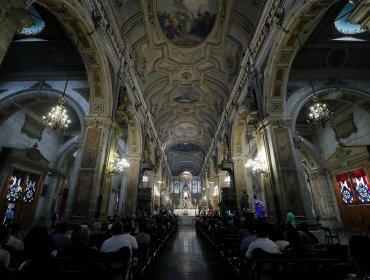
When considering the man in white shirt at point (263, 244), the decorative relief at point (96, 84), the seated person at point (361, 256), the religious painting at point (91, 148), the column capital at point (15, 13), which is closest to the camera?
the seated person at point (361, 256)

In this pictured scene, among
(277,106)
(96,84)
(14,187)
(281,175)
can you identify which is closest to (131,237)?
(281,175)

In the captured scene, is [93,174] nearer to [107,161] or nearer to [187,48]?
[107,161]

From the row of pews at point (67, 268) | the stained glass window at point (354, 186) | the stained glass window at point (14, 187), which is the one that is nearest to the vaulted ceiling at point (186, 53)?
the stained glass window at point (14, 187)

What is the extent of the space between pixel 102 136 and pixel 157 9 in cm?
717

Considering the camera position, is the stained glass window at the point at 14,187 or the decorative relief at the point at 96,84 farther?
the stained glass window at the point at 14,187

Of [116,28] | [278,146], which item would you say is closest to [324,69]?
[278,146]

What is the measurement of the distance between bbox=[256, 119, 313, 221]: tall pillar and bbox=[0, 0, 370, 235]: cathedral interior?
0.12 feet

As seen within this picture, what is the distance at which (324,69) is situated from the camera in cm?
887

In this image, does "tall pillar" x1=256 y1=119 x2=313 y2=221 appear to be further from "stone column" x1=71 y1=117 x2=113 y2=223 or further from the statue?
"stone column" x1=71 y1=117 x2=113 y2=223

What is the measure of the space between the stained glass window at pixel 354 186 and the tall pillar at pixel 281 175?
18.7ft

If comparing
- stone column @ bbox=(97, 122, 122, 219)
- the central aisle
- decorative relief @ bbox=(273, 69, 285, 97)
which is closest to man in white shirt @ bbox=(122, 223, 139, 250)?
the central aisle

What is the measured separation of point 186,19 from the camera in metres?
10.7

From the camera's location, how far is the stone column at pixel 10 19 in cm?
314

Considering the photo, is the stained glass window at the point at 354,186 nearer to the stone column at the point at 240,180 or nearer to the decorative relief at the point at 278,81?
the stone column at the point at 240,180
